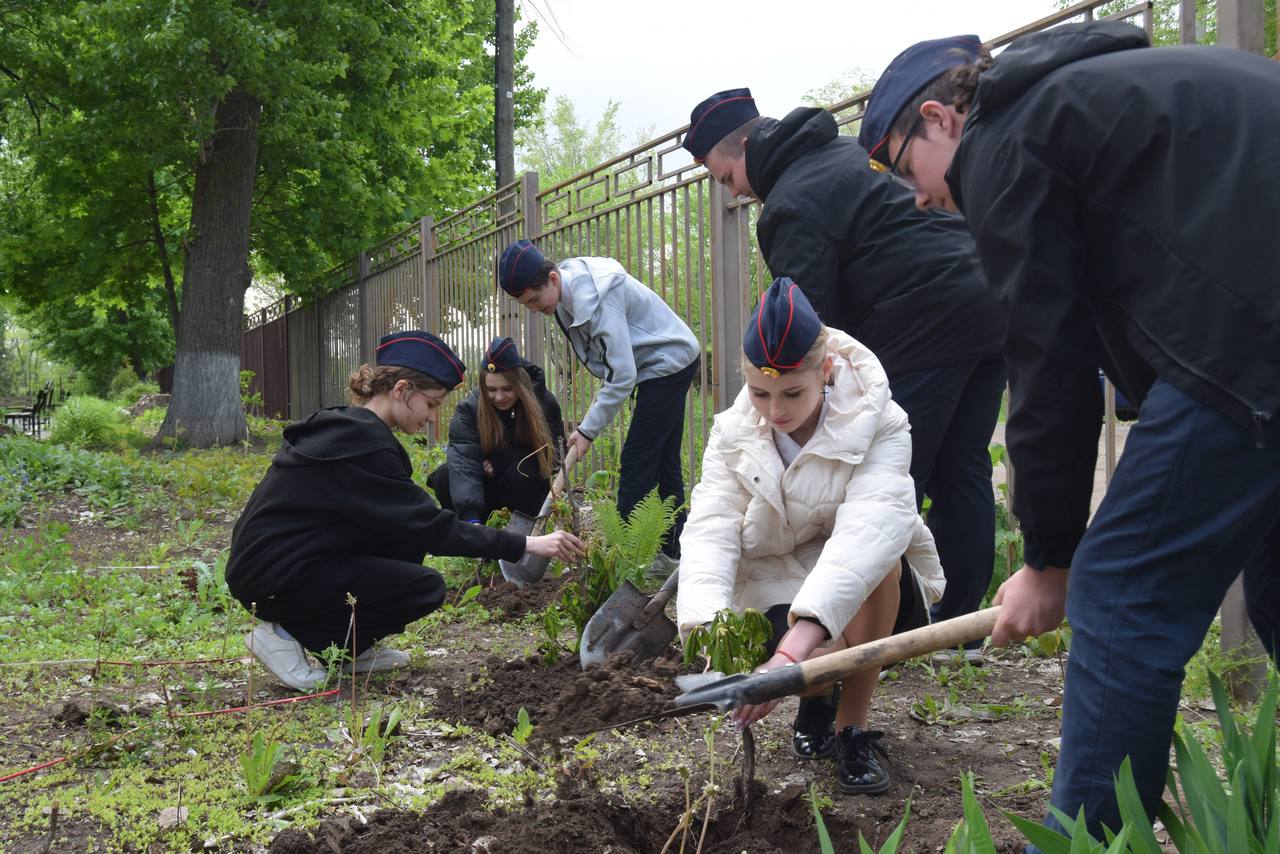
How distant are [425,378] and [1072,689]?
252cm

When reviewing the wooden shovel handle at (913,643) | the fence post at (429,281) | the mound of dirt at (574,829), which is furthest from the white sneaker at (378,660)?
the fence post at (429,281)

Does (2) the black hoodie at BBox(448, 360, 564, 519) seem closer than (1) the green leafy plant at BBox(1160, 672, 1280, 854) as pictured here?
No

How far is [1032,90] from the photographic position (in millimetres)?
1677

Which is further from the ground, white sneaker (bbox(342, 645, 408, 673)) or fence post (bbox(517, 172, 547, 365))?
fence post (bbox(517, 172, 547, 365))

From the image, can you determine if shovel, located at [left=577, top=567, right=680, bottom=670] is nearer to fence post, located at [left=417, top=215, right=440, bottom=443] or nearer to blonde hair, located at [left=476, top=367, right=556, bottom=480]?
blonde hair, located at [left=476, top=367, right=556, bottom=480]

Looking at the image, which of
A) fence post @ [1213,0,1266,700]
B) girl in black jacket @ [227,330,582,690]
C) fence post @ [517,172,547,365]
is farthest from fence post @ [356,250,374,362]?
fence post @ [1213,0,1266,700]

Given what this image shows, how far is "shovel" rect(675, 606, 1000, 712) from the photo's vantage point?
6.18ft

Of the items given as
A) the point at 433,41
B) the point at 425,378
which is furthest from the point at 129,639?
the point at 433,41

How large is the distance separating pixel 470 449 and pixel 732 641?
134 inches

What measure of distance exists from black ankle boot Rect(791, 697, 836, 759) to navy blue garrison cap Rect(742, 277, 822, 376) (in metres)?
0.94

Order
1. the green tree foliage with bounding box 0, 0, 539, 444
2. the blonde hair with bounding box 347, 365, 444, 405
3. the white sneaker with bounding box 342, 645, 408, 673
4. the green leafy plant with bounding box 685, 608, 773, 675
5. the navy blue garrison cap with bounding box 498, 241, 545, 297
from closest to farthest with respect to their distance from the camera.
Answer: the green leafy plant with bounding box 685, 608, 773, 675
the blonde hair with bounding box 347, 365, 444, 405
the white sneaker with bounding box 342, 645, 408, 673
the navy blue garrison cap with bounding box 498, 241, 545, 297
the green tree foliage with bounding box 0, 0, 539, 444

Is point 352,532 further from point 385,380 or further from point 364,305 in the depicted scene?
point 364,305

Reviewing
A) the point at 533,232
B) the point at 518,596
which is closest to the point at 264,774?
the point at 518,596

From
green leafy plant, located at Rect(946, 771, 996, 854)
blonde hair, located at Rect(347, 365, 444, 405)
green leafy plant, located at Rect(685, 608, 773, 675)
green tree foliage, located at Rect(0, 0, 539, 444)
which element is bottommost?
green leafy plant, located at Rect(946, 771, 996, 854)
